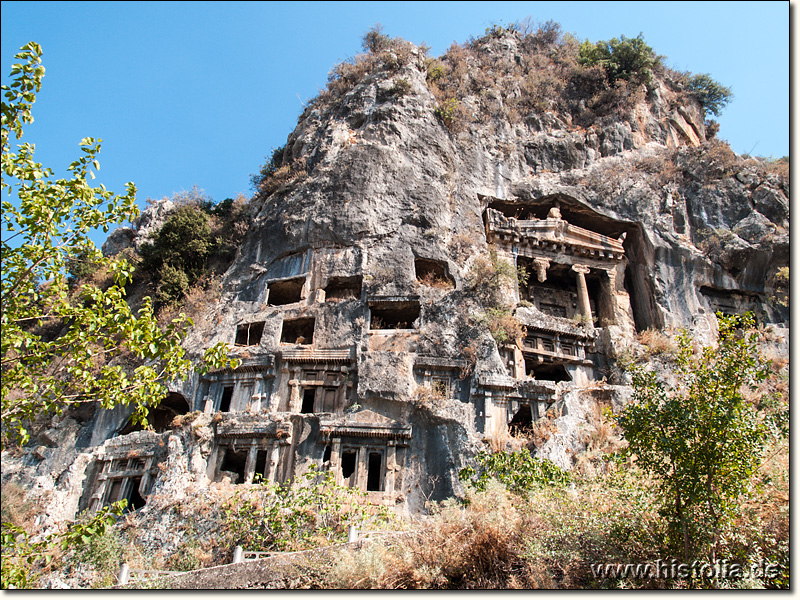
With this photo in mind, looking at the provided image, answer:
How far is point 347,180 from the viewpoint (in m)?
24.2

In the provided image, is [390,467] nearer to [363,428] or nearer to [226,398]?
[363,428]

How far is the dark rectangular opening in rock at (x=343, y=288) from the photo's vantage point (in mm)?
22125

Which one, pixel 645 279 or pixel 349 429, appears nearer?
pixel 349 429

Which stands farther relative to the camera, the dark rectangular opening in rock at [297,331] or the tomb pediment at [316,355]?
the dark rectangular opening in rock at [297,331]

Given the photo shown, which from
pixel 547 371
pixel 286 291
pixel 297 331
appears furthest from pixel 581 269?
pixel 286 291

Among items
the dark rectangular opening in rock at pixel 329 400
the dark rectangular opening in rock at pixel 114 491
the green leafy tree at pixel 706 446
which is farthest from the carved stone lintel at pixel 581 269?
the dark rectangular opening in rock at pixel 114 491

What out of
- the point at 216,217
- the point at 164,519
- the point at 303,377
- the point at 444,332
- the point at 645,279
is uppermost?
the point at 216,217

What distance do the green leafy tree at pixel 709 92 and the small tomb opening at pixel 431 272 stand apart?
2460cm

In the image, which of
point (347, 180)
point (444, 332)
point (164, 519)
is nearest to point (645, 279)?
point (444, 332)

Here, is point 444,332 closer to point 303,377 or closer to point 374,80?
point 303,377

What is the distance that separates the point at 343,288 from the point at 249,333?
382cm

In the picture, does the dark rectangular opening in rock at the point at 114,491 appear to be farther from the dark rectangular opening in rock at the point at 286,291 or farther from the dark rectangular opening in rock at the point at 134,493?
the dark rectangular opening in rock at the point at 286,291

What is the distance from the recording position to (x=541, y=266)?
1014 inches

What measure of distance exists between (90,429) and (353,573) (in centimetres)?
1370
